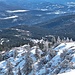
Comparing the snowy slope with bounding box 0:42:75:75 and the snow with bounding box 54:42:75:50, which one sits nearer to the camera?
the snowy slope with bounding box 0:42:75:75

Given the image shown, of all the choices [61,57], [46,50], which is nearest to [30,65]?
[61,57]

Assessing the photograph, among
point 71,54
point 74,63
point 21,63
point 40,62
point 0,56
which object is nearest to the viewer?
point 74,63

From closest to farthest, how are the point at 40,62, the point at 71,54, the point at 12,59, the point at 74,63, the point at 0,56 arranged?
the point at 74,63
the point at 71,54
the point at 40,62
the point at 12,59
the point at 0,56

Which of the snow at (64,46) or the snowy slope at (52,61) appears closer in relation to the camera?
the snowy slope at (52,61)

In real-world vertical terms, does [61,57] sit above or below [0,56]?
above

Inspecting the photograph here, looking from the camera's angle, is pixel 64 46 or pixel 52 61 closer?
pixel 52 61

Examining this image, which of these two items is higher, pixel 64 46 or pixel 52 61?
pixel 64 46

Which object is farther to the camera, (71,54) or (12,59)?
(12,59)

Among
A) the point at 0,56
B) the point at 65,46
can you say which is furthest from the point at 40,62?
the point at 0,56

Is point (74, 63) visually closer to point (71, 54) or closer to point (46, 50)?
point (71, 54)
